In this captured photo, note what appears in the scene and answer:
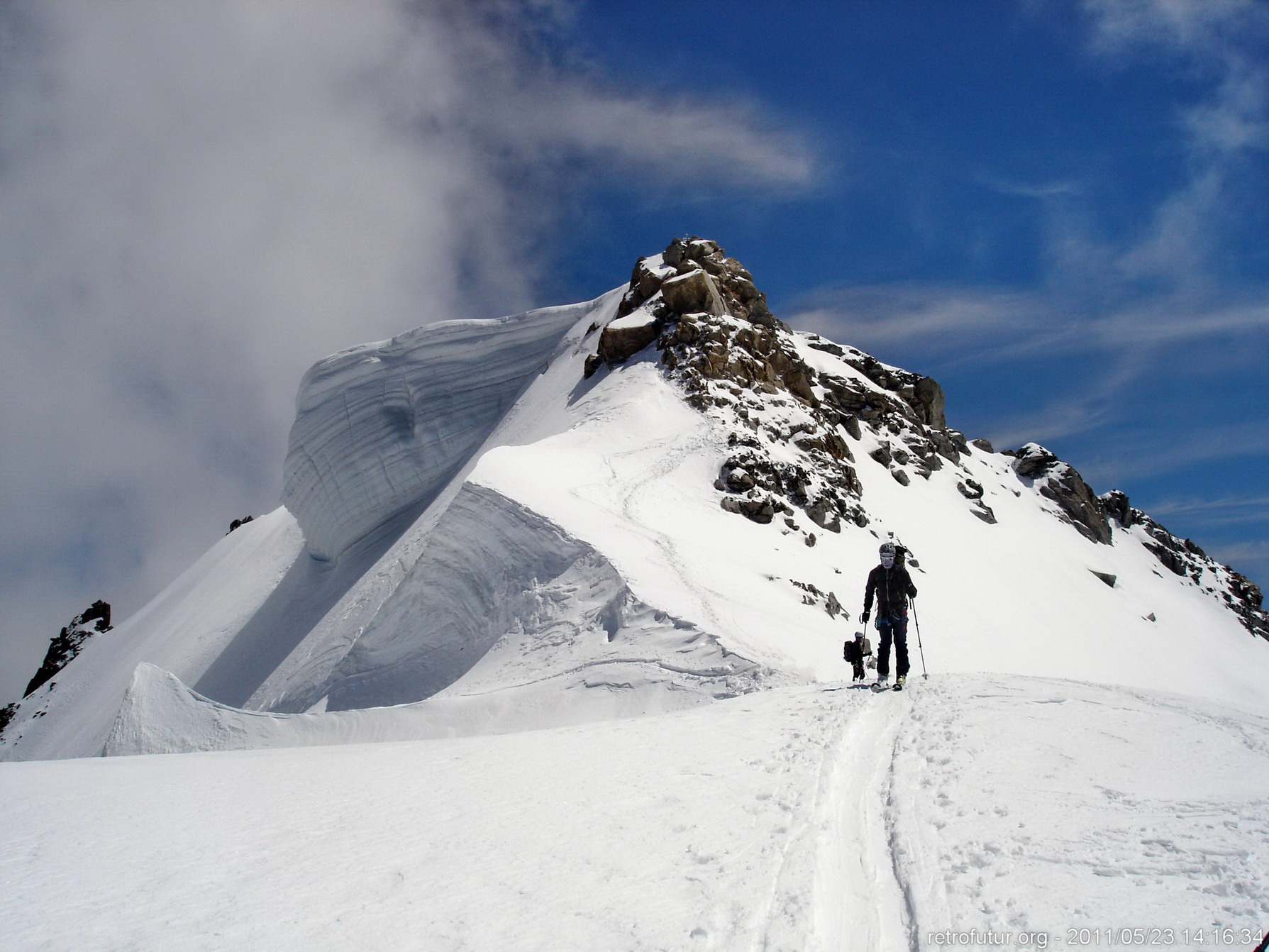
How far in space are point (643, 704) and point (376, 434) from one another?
87.2 ft

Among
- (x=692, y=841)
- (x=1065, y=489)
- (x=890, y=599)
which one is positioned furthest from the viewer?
(x=1065, y=489)

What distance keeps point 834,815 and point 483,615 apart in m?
9.98

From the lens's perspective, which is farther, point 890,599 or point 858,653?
point 858,653

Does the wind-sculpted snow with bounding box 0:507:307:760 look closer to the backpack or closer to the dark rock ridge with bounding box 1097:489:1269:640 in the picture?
the backpack

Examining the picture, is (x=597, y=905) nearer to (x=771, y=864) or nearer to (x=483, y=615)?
(x=771, y=864)

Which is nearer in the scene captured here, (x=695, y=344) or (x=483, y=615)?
(x=483, y=615)

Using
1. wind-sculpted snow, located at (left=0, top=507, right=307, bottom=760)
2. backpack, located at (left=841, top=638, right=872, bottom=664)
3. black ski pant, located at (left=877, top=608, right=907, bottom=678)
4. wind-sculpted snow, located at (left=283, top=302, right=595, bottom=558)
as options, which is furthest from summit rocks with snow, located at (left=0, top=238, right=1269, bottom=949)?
black ski pant, located at (left=877, top=608, right=907, bottom=678)

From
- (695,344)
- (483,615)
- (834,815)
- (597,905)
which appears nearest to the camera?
(597,905)

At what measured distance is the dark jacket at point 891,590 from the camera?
328 inches

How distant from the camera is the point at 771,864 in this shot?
352 centimetres

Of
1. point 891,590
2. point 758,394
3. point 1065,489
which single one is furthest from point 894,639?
point 1065,489

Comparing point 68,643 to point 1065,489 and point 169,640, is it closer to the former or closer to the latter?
point 169,640

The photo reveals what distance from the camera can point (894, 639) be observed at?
27.9 ft

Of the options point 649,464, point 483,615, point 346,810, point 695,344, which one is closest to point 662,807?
point 346,810
